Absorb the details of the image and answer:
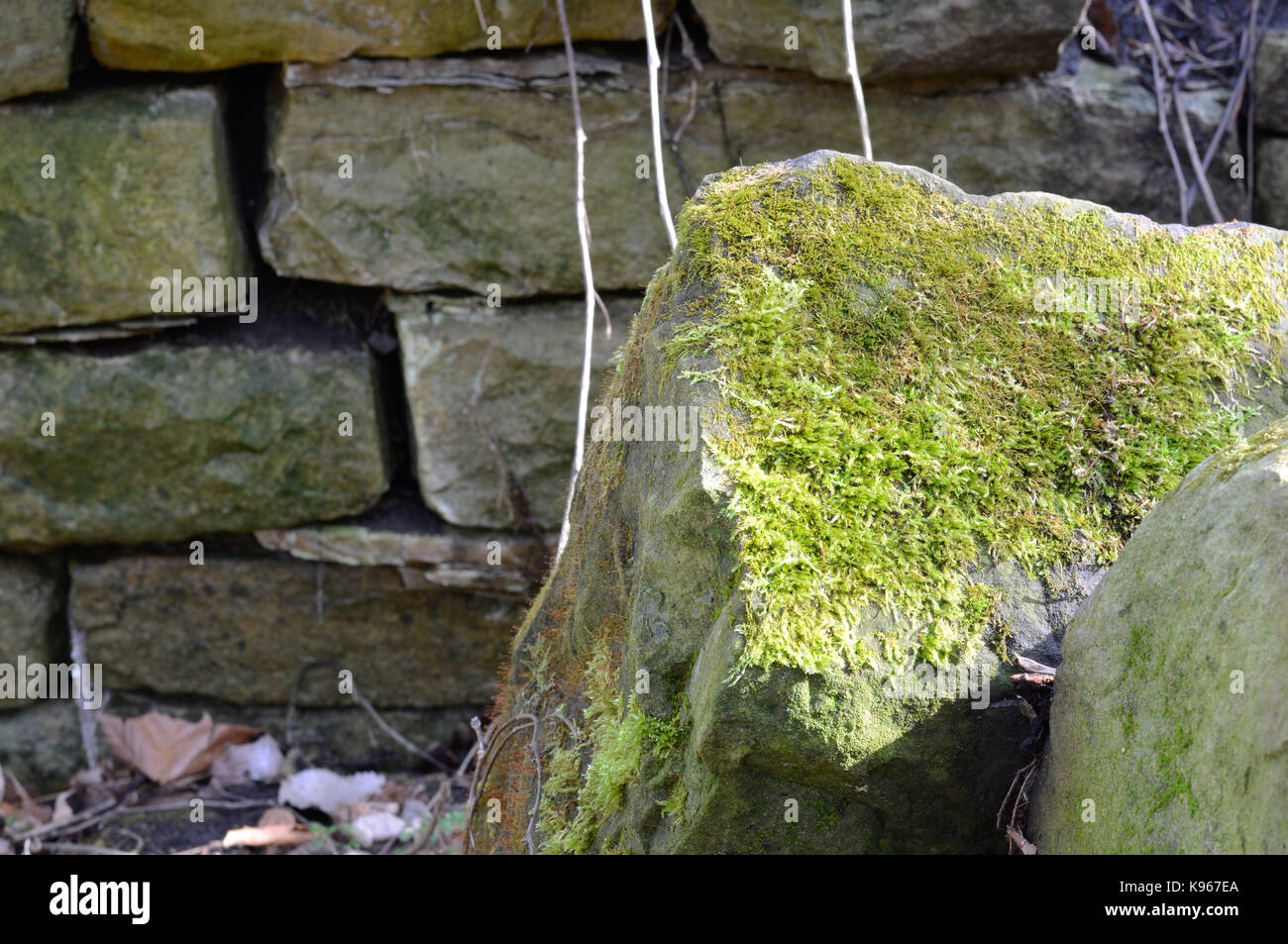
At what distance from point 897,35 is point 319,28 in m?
1.79

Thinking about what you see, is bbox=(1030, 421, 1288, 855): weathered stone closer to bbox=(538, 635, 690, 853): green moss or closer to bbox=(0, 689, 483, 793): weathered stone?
bbox=(538, 635, 690, 853): green moss

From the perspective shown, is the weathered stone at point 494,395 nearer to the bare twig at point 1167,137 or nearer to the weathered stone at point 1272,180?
the bare twig at point 1167,137

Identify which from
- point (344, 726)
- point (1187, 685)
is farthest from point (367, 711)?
point (1187, 685)

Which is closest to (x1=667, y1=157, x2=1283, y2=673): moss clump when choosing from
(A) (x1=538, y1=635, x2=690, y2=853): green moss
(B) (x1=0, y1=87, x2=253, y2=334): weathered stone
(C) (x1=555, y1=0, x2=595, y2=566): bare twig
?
(A) (x1=538, y1=635, x2=690, y2=853): green moss

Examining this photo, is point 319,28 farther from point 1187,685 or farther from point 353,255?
point 1187,685

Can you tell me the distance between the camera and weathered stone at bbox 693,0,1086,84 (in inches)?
137

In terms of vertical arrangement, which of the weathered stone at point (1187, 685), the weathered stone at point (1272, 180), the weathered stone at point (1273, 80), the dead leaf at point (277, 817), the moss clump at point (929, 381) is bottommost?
the dead leaf at point (277, 817)

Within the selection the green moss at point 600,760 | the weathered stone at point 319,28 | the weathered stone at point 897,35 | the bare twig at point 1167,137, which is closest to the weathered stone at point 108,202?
the weathered stone at point 319,28

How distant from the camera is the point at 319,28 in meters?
3.47

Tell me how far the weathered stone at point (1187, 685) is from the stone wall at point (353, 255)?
8.33 feet

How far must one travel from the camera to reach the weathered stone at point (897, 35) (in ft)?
11.4

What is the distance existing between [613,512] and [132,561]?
2.57 meters

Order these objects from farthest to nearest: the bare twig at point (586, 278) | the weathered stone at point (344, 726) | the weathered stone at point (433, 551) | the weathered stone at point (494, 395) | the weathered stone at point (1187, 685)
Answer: the weathered stone at point (344, 726) → the weathered stone at point (433, 551) → the weathered stone at point (494, 395) → the bare twig at point (586, 278) → the weathered stone at point (1187, 685)

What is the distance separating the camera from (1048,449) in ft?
5.57
